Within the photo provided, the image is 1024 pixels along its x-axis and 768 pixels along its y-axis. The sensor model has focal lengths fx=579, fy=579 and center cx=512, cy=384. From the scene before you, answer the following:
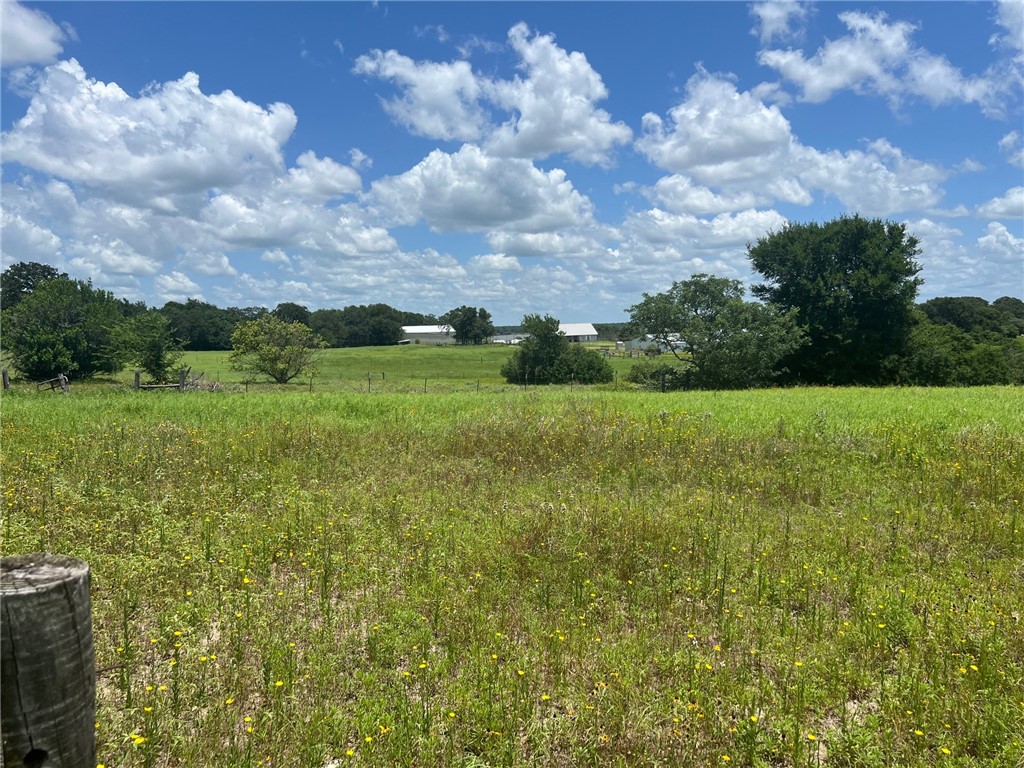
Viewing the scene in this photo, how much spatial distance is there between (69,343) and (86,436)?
4654 cm

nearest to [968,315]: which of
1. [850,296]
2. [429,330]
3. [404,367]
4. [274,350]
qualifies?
[850,296]

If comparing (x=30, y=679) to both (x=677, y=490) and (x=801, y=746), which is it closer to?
(x=801, y=746)

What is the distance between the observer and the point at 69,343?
4938 cm

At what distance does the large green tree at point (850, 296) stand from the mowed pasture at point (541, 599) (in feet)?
111

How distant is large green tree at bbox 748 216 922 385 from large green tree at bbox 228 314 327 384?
133 feet

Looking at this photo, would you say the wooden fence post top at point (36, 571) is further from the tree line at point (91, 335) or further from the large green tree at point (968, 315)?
the large green tree at point (968, 315)

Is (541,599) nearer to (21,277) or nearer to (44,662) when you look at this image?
(44,662)

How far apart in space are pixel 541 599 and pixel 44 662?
4.65 metres

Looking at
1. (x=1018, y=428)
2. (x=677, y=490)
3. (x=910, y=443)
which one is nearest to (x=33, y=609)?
(x=677, y=490)

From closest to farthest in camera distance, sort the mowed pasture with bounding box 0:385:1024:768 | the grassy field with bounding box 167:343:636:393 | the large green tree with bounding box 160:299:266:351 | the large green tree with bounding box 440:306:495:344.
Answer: the mowed pasture with bounding box 0:385:1024:768 < the grassy field with bounding box 167:343:636:393 < the large green tree with bounding box 160:299:266:351 < the large green tree with bounding box 440:306:495:344

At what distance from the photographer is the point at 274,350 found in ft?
167

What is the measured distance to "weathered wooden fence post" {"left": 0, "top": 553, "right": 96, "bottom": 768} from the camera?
186 centimetres

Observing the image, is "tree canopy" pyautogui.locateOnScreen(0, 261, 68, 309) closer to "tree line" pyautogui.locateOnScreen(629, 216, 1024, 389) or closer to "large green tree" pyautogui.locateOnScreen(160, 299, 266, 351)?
"large green tree" pyautogui.locateOnScreen(160, 299, 266, 351)

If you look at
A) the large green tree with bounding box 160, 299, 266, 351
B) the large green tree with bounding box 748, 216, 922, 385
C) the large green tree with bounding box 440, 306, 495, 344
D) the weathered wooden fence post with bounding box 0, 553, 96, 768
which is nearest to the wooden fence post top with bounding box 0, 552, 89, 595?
the weathered wooden fence post with bounding box 0, 553, 96, 768
